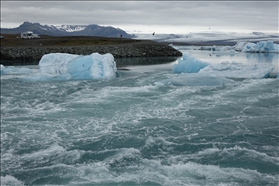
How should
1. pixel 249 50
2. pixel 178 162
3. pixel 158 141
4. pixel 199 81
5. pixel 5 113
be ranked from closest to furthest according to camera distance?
pixel 178 162 < pixel 158 141 < pixel 5 113 < pixel 199 81 < pixel 249 50

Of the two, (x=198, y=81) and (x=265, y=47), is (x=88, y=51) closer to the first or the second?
(x=198, y=81)

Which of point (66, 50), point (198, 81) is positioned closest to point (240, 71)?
point (198, 81)

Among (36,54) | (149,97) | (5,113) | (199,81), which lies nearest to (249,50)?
(36,54)

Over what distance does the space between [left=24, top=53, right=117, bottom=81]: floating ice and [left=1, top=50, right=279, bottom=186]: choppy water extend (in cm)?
406

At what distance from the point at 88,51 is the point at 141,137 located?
29707 millimetres

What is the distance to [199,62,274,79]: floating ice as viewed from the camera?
61.4 feet

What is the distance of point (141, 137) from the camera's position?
28.2ft

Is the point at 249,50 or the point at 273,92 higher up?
the point at 249,50

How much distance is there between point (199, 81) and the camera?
15.8 meters

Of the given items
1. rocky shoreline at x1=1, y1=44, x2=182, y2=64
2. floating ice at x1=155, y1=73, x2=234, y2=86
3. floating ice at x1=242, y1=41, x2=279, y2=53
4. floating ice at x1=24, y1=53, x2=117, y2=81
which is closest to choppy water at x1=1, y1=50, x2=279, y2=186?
floating ice at x1=155, y1=73, x2=234, y2=86

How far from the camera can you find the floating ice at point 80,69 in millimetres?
18750

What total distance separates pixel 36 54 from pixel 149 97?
25.5 m

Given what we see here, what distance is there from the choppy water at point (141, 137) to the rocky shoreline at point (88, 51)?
21315 mm

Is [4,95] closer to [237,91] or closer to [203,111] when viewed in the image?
[203,111]
